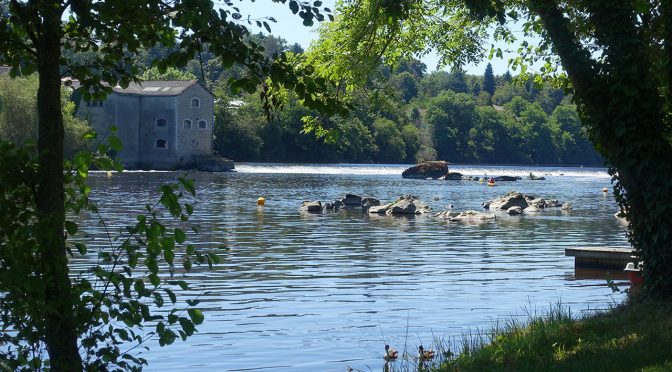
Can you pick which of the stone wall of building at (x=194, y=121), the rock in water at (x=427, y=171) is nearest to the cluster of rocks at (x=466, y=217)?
Result: the rock in water at (x=427, y=171)

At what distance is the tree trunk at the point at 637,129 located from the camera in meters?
13.2

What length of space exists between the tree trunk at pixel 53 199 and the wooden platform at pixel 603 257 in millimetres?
18389

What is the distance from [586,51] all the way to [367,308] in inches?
286

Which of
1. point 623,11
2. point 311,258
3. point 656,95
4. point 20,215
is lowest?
point 311,258

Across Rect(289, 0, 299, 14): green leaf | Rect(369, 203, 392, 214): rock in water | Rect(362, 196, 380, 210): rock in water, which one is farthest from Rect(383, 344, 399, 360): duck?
Rect(362, 196, 380, 210): rock in water

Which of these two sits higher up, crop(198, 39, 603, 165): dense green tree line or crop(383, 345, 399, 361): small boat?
crop(198, 39, 603, 165): dense green tree line

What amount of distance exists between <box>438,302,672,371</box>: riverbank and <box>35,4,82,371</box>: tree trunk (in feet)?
14.1

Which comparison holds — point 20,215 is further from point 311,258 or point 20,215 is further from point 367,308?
point 311,258

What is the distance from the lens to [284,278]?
23359 mm

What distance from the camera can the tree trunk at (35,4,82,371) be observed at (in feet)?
22.6

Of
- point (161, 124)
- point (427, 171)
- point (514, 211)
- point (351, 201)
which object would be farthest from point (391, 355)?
point (161, 124)

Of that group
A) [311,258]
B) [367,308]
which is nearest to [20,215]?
[367,308]

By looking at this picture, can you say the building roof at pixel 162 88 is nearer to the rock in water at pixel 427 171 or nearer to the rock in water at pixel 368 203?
the rock in water at pixel 427 171

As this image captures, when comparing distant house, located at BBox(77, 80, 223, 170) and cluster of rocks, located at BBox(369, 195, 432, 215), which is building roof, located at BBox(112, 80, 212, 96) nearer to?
distant house, located at BBox(77, 80, 223, 170)
